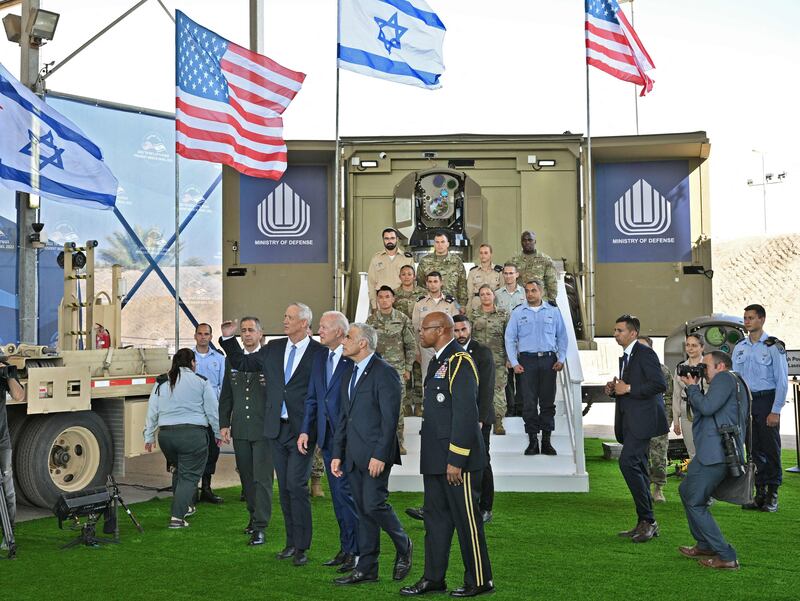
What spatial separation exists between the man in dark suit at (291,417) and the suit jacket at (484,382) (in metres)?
1.37

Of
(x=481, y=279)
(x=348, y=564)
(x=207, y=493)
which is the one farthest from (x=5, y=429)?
(x=481, y=279)

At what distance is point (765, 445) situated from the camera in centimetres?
854

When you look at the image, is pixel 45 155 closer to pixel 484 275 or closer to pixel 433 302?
pixel 433 302

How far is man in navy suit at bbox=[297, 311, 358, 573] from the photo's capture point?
6141mm

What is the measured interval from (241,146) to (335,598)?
285 inches

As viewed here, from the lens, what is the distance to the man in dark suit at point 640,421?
6.91 meters

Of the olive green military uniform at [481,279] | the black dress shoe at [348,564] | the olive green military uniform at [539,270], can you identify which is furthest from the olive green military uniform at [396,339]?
the black dress shoe at [348,564]

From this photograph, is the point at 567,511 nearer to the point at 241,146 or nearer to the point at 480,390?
the point at 480,390

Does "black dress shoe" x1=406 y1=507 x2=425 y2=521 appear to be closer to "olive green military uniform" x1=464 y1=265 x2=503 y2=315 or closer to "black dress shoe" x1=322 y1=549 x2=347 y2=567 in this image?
"black dress shoe" x1=322 y1=549 x2=347 y2=567

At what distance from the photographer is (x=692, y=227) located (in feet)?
41.0

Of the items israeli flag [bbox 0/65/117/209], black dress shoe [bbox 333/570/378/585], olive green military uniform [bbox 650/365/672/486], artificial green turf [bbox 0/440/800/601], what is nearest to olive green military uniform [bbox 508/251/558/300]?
olive green military uniform [bbox 650/365/672/486]

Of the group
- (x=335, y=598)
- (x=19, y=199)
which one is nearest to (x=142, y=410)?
(x=335, y=598)

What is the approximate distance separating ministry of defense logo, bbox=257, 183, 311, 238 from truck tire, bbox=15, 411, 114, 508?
4541 millimetres

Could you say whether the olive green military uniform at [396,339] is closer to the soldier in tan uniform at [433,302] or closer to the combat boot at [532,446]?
the soldier in tan uniform at [433,302]
